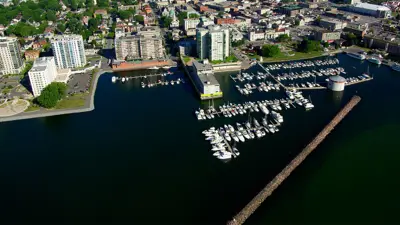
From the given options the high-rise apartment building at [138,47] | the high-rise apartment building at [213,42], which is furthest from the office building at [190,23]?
the high-rise apartment building at [213,42]

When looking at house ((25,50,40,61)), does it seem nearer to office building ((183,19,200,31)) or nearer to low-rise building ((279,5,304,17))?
office building ((183,19,200,31))

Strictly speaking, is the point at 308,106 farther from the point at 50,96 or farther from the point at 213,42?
the point at 50,96

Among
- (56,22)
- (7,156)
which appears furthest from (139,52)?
(56,22)

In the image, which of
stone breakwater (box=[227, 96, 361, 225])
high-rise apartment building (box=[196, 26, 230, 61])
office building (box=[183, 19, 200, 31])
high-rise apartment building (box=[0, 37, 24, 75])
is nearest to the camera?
stone breakwater (box=[227, 96, 361, 225])

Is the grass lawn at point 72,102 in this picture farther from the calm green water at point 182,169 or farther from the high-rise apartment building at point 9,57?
the high-rise apartment building at point 9,57

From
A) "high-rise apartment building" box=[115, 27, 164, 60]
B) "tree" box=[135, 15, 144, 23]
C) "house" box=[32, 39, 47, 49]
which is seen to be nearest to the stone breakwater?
"high-rise apartment building" box=[115, 27, 164, 60]

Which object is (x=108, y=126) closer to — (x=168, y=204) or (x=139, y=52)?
(x=168, y=204)

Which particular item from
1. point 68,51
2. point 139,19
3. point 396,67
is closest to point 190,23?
point 139,19
